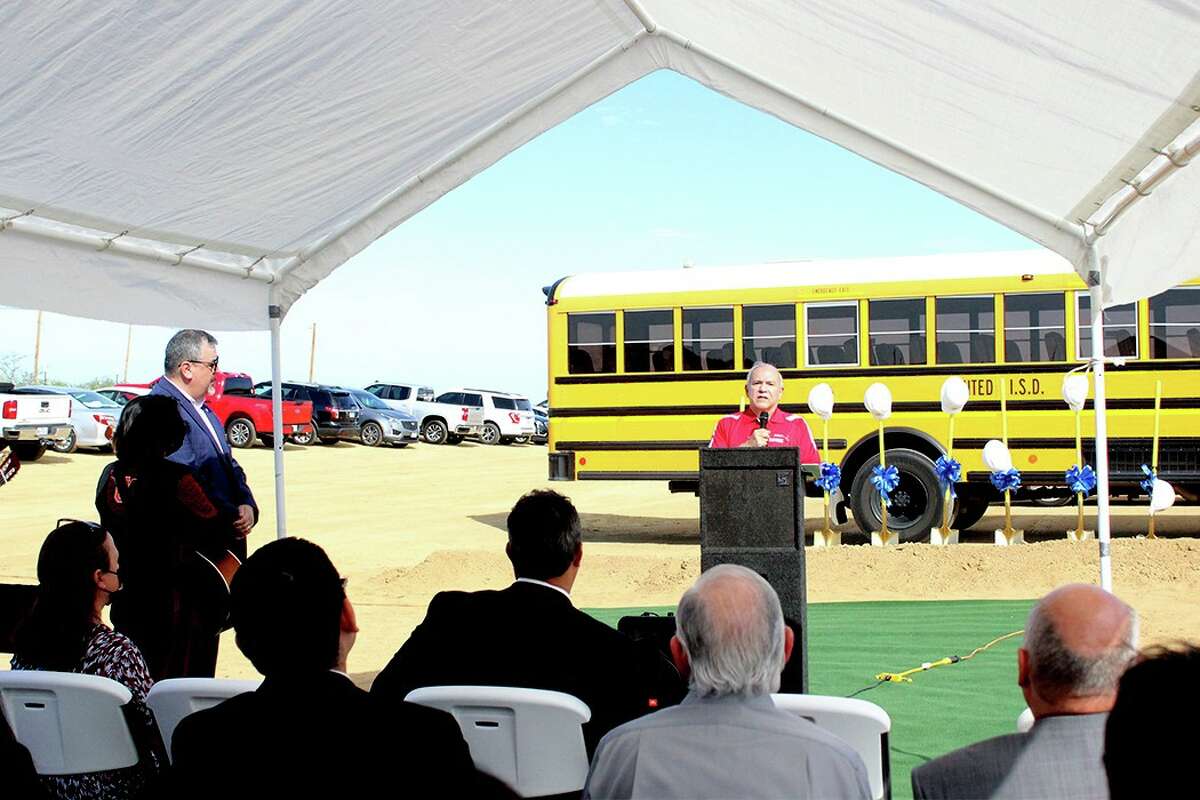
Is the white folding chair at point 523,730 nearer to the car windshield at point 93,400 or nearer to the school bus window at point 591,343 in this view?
the school bus window at point 591,343

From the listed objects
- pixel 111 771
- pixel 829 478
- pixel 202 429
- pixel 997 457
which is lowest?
pixel 111 771

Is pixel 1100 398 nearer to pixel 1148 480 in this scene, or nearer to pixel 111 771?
pixel 111 771

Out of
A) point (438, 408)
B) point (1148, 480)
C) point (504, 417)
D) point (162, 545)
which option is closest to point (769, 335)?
point (1148, 480)

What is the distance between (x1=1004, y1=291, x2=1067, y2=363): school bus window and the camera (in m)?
11.6

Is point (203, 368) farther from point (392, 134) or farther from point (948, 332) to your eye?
point (948, 332)

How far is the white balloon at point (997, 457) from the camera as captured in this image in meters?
11.1

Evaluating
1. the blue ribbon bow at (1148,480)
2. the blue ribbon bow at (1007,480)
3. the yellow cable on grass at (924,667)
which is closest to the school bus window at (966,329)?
the blue ribbon bow at (1007,480)

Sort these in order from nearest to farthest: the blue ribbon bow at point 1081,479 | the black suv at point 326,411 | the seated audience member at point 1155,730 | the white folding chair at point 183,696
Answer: the seated audience member at point 1155,730, the white folding chair at point 183,696, the blue ribbon bow at point 1081,479, the black suv at point 326,411

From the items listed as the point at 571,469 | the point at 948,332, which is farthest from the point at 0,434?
the point at 948,332

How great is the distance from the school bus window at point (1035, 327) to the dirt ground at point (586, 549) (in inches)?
74.5

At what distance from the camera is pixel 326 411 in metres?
28.2

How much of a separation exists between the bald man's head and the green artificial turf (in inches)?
87.0

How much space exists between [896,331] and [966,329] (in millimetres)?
676

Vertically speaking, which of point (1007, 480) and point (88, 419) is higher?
point (88, 419)
